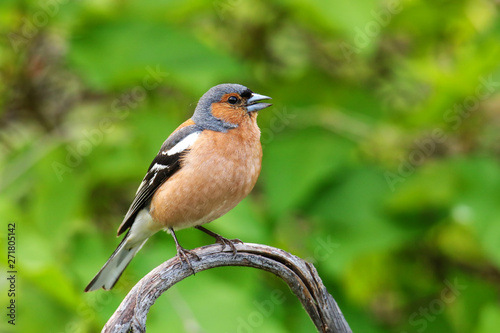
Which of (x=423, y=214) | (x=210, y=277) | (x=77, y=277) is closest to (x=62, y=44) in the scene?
(x=77, y=277)

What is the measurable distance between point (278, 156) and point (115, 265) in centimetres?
151

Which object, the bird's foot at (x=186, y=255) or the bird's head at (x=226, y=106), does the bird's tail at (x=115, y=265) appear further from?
the bird's head at (x=226, y=106)

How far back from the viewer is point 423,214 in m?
4.61

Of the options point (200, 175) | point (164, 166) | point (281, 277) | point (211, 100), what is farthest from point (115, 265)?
point (281, 277)

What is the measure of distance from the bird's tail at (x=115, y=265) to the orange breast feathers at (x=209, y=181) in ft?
0.98

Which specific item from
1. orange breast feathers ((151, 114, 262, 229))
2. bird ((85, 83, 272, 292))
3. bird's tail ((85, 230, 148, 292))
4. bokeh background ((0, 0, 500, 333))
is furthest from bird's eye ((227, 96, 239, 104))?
bird's tail ((85, 230, 148, 292))

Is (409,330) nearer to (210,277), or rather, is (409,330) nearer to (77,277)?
(210,277)

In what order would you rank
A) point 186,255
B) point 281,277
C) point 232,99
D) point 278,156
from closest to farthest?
point 281,277 → point 186,255 → point 232,99 → point 278,156

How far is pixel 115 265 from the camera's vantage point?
3668mm

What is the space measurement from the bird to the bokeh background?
295mm

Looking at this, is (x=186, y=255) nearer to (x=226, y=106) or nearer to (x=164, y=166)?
(x=164, y=166)

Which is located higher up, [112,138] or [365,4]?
[365,4]

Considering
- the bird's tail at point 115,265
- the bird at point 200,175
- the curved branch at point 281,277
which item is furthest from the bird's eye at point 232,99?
the curved branch at point 281,277

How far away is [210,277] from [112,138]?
137 cm
